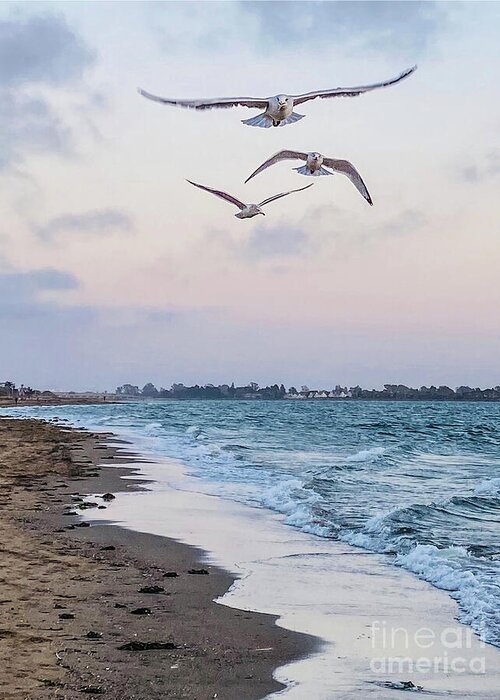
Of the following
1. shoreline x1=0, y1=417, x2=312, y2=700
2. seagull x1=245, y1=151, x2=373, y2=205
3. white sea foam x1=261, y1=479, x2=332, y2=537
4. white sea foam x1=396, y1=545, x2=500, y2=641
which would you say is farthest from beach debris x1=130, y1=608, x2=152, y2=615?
white sea foam x1=261, y1=479, x2=332, y2=537

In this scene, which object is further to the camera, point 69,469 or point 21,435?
point 21,435

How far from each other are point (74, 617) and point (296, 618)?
7.15ft

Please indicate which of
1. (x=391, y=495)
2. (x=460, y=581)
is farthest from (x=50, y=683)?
(x=391, y=495)

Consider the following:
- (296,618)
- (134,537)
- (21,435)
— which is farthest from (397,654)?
(21,435)

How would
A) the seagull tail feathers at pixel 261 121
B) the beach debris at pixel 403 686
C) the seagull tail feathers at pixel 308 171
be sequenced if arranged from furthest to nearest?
the seagull tail feathers at pixel 308 171
the seagull tail feathers at pixel 261 121
the beach debris at pixel 403 686

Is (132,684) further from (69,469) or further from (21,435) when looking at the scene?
(21,435)

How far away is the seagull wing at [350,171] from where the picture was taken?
28.3 ft

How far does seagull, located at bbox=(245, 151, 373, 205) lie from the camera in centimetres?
859

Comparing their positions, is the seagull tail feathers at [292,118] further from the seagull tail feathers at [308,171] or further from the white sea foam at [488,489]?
the white sea foam at [488,489]

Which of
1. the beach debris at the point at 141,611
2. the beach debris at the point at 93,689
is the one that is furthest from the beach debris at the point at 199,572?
the beach debris at the point at 93,689

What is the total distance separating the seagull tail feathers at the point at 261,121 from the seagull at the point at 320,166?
3.17ft

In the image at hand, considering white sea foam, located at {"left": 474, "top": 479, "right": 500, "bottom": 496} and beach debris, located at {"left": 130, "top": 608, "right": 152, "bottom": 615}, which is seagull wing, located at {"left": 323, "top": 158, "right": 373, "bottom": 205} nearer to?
beach debris, located at {"left": 130, "top": 608, "right": 152, "bottom": 615}

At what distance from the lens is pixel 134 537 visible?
13.3m
